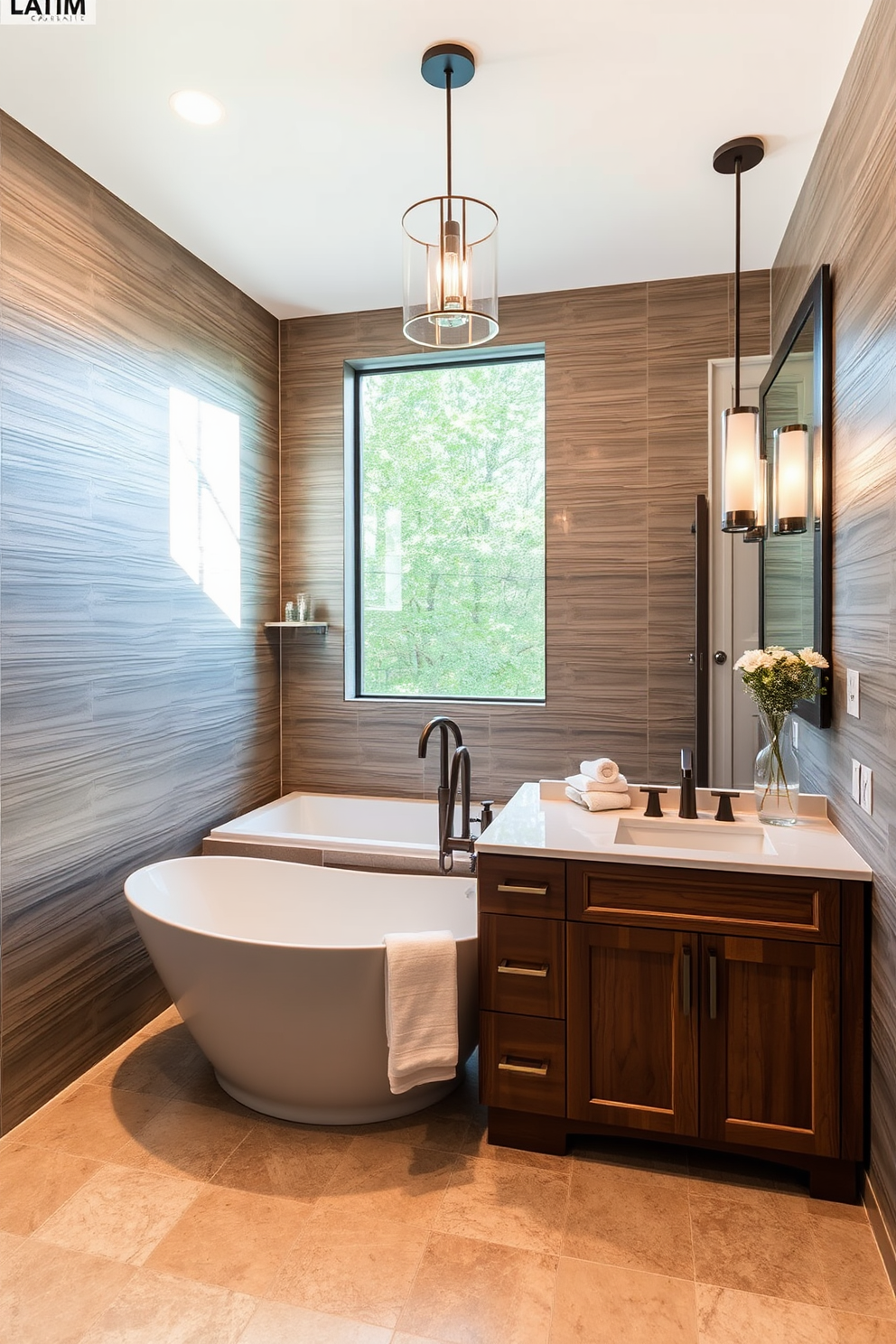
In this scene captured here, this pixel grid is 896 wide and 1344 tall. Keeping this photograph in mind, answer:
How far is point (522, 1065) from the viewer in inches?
82.7

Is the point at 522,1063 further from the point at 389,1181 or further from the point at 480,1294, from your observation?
the point at 480,1294

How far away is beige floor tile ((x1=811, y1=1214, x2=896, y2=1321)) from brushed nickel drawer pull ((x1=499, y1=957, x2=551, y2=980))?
80 cm

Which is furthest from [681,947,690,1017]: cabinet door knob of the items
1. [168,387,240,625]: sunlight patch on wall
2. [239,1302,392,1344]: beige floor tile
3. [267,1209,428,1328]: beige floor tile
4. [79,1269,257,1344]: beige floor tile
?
[168,387,240,625]: sunlight patch on wall

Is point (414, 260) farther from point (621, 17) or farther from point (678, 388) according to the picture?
point (678, 388)

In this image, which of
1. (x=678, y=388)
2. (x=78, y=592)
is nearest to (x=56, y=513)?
(x=78, y=592)

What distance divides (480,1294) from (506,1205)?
27 centimetres

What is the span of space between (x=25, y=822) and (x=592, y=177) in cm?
257

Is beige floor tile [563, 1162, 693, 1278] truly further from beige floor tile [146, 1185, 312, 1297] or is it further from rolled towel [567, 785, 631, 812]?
rolled towel [567, 785, 631, 812]

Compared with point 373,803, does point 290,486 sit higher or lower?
higher

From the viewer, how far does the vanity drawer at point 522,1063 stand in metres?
2.07

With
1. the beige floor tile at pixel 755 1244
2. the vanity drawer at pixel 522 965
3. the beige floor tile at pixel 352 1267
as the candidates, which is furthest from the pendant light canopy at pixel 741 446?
the beige floor tile at pixel 352 1267

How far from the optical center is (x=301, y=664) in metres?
3.84

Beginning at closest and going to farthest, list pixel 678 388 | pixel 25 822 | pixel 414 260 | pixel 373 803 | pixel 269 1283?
1. pixel 269 1283
2. pixel 414 260
3. pixel 25 822
4. pixel 678 388
5. pixel 373 803

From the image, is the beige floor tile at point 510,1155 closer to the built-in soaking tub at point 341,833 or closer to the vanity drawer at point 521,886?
the vanity drawer at point 521,886
